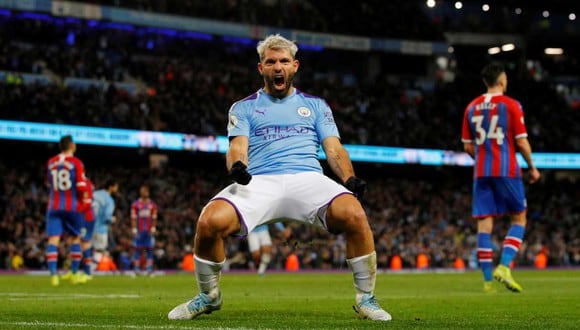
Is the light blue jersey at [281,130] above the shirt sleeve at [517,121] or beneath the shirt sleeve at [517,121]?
beneath

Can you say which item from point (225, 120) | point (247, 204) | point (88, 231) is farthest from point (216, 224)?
point (225, 120)

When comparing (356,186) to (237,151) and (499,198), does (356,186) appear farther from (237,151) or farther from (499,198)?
(499,198)

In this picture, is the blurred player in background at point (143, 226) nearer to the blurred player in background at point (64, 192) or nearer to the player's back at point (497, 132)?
the blurred player in background at point (64, 192)

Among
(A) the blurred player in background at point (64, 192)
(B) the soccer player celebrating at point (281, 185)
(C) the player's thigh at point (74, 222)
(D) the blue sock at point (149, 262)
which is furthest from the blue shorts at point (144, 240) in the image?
(B) the soccer player celebrating at point (281, 185)

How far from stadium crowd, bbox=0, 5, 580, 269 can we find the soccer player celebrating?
23174 millimetres

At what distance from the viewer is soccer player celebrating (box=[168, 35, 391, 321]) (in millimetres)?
7816

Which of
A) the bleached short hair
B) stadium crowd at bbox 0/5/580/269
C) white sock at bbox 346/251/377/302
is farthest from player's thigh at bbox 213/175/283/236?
stadium crowd at bbox 0/5/580/269

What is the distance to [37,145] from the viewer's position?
39.2 m

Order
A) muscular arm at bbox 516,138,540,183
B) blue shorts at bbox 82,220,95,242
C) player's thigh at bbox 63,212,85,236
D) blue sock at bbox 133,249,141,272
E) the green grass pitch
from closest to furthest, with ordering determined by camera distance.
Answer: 1. the green grass pitch
2. muscular arm at bbox 516,138,540,183
3. player's thigh at bbox 63,212,85,236
4. blue shorts at bbox 82,220,95,242
5. blue sock at bbox 133,249,141,272

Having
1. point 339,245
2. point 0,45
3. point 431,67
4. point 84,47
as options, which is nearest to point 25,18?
point 84,47

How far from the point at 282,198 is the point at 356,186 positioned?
588mm

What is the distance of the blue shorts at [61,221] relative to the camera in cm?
1906

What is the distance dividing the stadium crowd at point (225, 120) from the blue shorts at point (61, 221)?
12.7 meters

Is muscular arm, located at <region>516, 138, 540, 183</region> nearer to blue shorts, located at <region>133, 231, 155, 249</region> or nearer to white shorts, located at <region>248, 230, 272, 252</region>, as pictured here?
white shorts, located at <region>248, 230, 272, 252</region>
